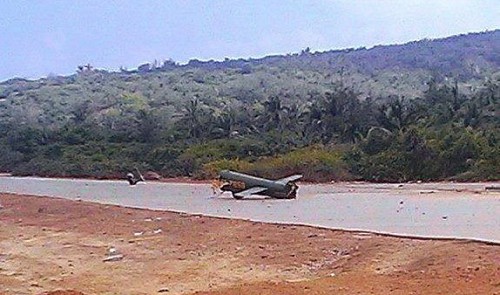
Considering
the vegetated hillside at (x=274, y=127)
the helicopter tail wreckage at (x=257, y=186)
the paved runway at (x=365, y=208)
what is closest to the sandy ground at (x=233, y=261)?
the paved runway at (x=365, y=208)

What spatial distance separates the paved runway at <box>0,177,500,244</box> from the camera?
12.4m

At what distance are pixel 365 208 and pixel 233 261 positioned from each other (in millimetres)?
5985

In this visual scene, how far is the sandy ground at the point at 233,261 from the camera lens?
8.91 metres

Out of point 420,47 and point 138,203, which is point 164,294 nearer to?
point 138,203

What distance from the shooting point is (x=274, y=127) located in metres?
46.6

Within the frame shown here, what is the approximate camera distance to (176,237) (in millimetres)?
13625

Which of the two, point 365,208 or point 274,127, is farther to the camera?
point 274,127

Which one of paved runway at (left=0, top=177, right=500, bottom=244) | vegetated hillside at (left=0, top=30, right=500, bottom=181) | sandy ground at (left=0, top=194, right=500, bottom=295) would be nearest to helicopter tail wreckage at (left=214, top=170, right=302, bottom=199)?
paved runway at (left=0, top=177, right=500, bottom=244)

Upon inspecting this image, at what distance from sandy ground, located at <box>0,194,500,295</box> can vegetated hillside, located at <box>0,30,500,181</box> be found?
15512mm

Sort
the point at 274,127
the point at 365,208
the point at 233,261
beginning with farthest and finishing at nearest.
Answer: the point at 274,127 → the point at 365,208 → the point at 233,261

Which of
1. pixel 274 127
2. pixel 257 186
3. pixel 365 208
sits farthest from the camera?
pixel 274 127

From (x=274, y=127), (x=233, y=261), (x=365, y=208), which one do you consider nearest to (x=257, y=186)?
(x=365, y=208)

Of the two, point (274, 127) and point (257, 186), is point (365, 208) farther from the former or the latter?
point (274, 127)

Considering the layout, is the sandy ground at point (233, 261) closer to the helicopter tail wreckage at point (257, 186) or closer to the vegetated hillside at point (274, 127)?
the helicopter tail wreckage at point (257, 186)
